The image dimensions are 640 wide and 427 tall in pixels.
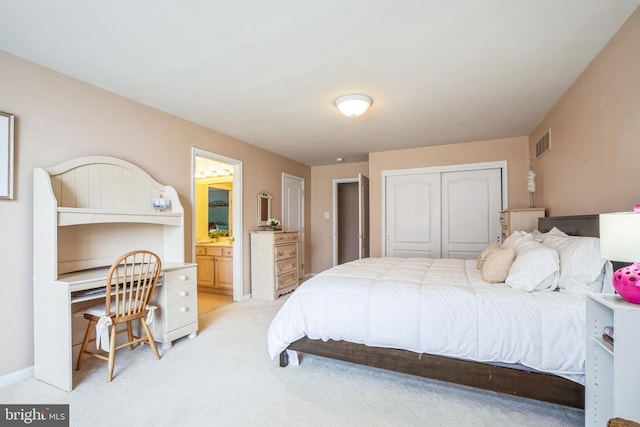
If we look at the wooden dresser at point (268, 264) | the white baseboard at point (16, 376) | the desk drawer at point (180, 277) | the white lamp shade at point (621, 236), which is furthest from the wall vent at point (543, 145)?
the white baseboard at point (16, 376)

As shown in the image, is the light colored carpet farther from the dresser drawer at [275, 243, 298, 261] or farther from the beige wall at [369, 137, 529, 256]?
the beige wall at [369, 137, 529, 256]

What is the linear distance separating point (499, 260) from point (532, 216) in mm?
1870

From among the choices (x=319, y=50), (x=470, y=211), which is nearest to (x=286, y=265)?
(x=470, y=211)

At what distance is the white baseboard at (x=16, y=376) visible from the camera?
2.08 meters

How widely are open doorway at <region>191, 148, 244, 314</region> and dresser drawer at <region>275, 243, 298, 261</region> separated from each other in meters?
0.55

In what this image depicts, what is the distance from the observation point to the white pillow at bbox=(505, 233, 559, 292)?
6.08ft

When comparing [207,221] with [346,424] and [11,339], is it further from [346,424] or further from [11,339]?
[346,424]

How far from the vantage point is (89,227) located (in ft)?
8.58

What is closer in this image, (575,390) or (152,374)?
(575,390)

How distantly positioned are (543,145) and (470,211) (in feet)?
4.47

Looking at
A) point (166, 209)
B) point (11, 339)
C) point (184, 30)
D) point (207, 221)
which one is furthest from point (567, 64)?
point (207, 221)

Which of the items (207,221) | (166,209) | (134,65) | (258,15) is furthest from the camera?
(207,221)

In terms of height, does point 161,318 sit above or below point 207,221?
below

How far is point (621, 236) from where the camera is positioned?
1.26 meters
